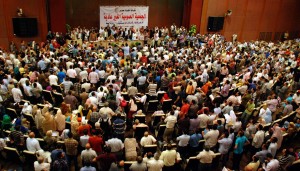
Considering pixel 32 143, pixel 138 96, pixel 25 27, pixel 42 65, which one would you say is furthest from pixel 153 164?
pixel 25 27

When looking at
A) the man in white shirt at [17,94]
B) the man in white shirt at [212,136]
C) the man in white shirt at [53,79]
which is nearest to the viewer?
the man in white shirt at [212,136]

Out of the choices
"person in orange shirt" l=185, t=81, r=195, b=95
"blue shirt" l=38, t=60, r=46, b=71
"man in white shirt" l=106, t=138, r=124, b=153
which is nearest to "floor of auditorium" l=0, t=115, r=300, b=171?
"man in white shirt" l=106, t=138, r=124, b=153

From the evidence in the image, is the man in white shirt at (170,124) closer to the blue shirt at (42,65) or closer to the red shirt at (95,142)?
the red shirt at (95,142)

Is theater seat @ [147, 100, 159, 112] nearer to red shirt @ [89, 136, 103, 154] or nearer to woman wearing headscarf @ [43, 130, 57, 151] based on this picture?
red shirt @ [89, 136, 103, 154]

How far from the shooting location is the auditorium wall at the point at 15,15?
54.2ft

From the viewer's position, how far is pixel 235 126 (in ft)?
25.2

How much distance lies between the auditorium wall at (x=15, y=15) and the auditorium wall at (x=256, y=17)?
1195 centimetres

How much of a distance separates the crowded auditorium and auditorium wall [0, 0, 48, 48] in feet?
0.20

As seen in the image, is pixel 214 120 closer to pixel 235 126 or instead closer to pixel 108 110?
pixel 235 126

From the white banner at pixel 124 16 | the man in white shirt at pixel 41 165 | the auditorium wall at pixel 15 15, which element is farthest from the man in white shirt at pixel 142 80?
the white banner at pixel 124 16

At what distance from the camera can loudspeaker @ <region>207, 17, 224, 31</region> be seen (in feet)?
70.7

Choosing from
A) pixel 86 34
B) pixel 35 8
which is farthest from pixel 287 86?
pixel 35 8

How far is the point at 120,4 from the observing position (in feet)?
68.1

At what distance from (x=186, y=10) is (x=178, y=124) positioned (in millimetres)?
16062
